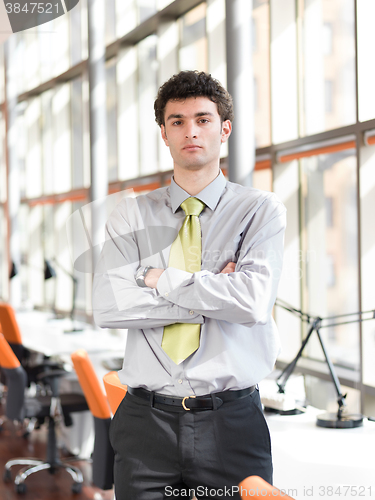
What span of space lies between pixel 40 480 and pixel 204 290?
2.88 metres

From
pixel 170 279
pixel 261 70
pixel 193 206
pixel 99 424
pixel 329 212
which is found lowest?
→ pixel 99 424

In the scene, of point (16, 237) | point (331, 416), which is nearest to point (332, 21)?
point (331, 416)

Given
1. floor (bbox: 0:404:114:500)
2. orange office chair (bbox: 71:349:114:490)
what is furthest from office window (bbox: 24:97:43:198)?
orange office chair (bbox: 71:349:114:490)

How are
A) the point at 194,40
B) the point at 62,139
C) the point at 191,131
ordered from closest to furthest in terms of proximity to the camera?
the point at 191,131, the point at 194,40, the point at 62,139

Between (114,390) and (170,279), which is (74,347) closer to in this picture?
(114,390)

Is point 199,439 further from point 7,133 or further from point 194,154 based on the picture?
point 7,133

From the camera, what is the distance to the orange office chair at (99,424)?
2.68 metres

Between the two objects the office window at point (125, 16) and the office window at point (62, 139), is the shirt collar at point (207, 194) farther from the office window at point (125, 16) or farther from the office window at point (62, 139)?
the office window at point (62, 139)

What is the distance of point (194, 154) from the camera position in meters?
1.56

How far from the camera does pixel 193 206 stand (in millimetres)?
1608

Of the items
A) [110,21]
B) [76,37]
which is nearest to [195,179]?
[110,21]

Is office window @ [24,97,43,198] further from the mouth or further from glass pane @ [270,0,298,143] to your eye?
the mouth

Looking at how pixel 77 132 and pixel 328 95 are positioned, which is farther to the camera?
pixel 77 132

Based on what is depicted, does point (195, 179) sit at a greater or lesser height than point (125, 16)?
lesser
